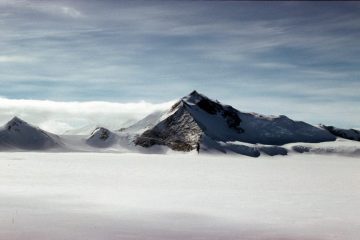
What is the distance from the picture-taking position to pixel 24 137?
154m

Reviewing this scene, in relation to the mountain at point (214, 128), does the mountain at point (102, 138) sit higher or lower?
lower

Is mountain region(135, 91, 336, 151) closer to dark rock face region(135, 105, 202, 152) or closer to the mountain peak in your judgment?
dark rock face region(135, 105, 202, 152)


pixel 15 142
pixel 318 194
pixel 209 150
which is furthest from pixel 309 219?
pixel 15 142

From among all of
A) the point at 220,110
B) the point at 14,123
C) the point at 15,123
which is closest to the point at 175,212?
the point at 14,123

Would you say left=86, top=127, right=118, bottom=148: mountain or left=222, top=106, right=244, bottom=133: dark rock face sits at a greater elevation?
left=222, top=106, right=244, bottom=133: dark rock face

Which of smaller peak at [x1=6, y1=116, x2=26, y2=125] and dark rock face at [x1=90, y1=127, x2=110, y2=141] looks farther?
dark rock face at [x1=90, y1=127, x2=110, y2=141]

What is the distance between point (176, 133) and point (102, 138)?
2568cm

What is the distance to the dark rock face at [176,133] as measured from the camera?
528ft

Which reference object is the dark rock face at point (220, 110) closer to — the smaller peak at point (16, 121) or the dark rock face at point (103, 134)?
the dark rock face at point (103, 134)

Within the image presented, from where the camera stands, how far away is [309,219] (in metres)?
19.7

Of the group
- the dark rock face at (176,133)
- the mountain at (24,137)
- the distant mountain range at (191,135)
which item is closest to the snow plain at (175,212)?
the distant mountain range at (191,135)

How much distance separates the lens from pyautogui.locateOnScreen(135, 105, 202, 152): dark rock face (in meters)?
161

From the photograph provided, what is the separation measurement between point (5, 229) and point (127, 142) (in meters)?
150

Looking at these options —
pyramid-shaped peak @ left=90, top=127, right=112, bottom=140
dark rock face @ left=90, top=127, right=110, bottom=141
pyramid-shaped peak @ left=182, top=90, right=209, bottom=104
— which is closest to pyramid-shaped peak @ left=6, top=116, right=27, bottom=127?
pyramid-shaped peak @ left=90, top=127, right=112, bottom=140
